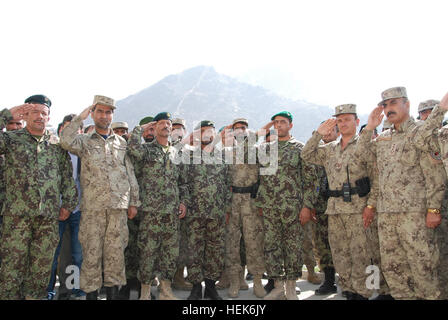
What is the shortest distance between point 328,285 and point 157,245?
277 cm

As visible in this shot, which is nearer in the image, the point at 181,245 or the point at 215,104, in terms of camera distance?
the point at 181,245

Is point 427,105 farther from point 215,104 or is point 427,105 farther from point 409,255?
point 215,104

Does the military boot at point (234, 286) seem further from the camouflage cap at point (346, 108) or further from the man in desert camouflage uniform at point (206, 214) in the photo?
the camouflage cap at point (346, 108)

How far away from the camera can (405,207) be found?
3631 mm

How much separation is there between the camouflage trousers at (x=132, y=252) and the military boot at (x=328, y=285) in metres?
2.83

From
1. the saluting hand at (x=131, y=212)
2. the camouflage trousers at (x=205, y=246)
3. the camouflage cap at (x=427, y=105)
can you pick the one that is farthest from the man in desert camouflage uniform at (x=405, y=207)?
the saluting hand at (x=131, y=212)

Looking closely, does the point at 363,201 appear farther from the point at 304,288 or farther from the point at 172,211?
the point at 172,211

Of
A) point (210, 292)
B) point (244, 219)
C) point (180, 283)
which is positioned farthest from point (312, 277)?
point (180, 283)

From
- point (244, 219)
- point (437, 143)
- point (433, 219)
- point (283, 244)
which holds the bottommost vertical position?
point (283, 244)

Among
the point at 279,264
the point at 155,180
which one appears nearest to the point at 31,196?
the point at 155,180

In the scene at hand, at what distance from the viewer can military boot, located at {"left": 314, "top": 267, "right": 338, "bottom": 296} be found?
193 inches

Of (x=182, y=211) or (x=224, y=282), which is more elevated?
(x=182, y=211)

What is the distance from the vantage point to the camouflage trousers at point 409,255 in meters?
3.47

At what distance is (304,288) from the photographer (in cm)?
535
